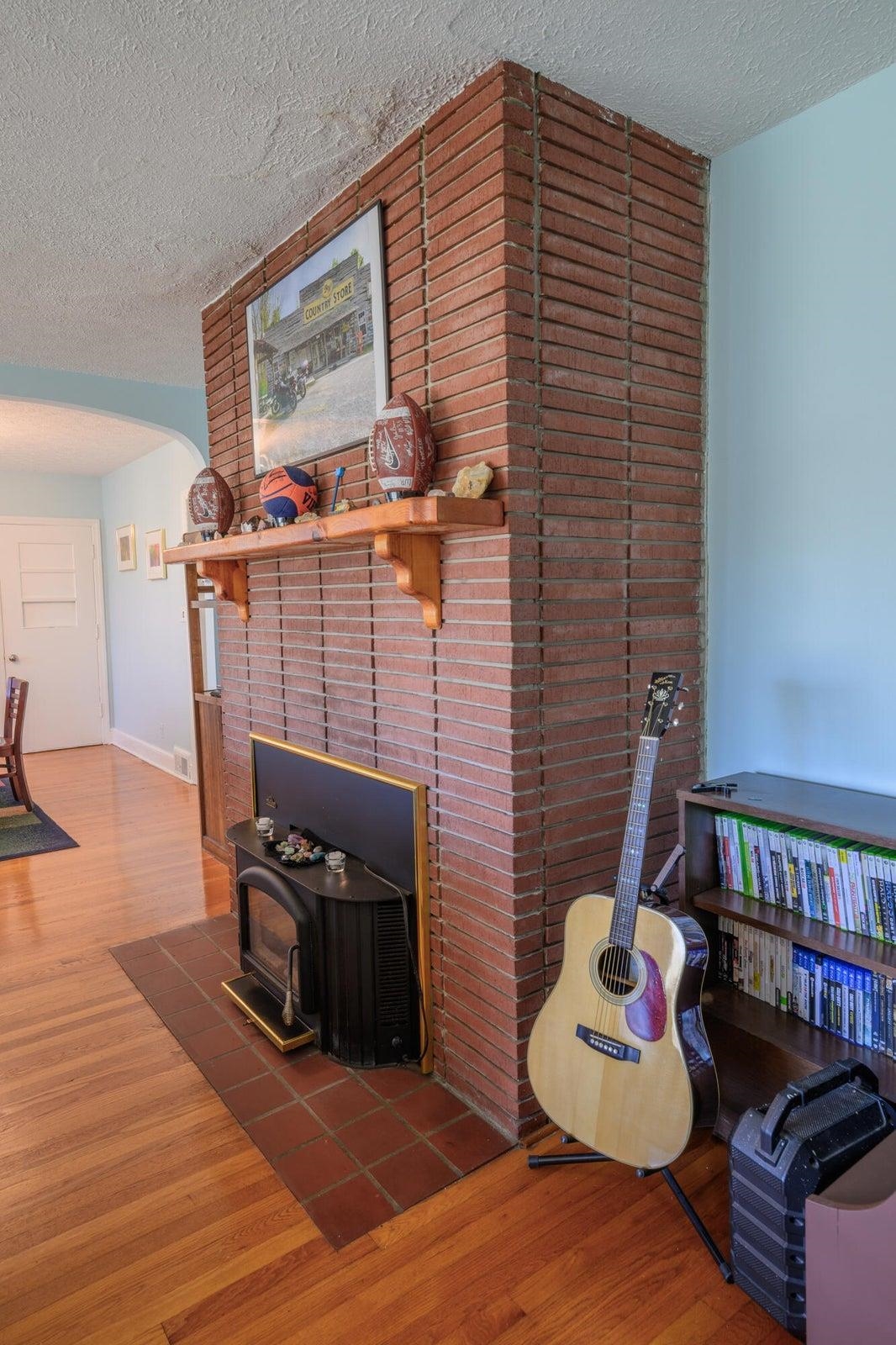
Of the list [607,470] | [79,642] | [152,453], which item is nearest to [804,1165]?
[607,470]

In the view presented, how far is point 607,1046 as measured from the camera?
1.60 meters

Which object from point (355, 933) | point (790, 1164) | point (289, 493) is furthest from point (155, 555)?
point (790, 1164)

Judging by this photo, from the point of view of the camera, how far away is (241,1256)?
157 centimetres

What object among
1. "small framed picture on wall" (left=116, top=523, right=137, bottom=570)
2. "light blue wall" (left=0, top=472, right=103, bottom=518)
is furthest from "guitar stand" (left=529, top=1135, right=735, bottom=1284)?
"light blue wall" (left=0, top=472, right=103, bottom=518)

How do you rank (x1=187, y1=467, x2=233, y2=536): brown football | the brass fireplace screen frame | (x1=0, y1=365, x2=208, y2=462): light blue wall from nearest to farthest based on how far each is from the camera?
the brass fireplace screen frame
(x1=187, y1=467, x2=233, y2=536): brown football
(x1=0, y1=365, x2=208, y2=462): light blue wall

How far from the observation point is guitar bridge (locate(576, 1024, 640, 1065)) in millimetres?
1566

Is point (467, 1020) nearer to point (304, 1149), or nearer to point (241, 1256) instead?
point (304, 1149)

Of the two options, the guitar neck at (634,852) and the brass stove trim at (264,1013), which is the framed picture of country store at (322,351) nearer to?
the guitar neck at (634,852)

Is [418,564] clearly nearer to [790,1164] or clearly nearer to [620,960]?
[620,960]

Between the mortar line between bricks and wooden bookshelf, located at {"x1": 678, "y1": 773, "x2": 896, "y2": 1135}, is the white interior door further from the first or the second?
wooden bookshelf, located at {"x1": 678, "y1": 773, "x2": 896, "y2": 1135}

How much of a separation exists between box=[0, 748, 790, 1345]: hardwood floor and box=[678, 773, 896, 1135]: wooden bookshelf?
0.21 meters

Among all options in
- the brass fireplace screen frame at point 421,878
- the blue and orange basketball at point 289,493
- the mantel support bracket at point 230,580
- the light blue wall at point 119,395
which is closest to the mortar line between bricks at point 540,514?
the brass fireplace screen frame at point 421,878

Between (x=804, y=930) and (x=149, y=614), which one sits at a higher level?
(x=149, y=614)

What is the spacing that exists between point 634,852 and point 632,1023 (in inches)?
12.9
